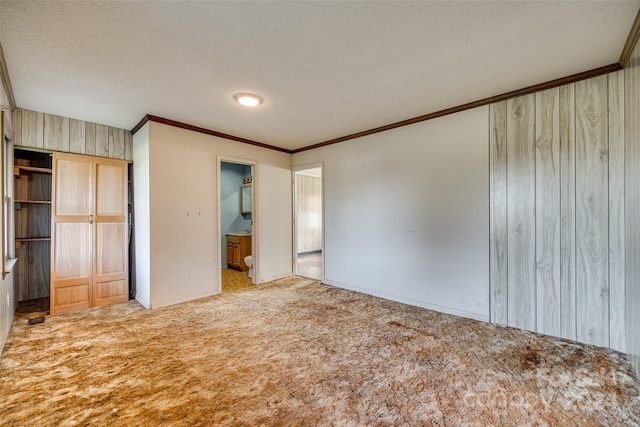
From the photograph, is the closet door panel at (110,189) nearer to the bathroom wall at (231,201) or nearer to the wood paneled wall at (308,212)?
the bathroom wall at (231,201)

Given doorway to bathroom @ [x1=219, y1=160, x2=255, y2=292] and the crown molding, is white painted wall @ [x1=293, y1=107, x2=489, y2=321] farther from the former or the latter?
doorway to bathroom @ [x1=219, y1=160, x2=255, y2=292]

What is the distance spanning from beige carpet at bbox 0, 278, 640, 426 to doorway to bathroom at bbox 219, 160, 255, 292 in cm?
249

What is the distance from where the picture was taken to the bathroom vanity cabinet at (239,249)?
5.64 m

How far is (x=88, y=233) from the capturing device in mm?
3518

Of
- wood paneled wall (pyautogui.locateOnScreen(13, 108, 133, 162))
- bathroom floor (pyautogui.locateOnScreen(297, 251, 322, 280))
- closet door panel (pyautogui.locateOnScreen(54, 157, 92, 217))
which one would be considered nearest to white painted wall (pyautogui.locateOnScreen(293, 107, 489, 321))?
bathroom floor (pyautogui.locateOnScreen(297, 251, 322, 280))

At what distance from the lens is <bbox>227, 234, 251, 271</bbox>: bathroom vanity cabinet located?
18.5ft

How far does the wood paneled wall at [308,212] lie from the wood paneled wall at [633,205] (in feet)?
21.2

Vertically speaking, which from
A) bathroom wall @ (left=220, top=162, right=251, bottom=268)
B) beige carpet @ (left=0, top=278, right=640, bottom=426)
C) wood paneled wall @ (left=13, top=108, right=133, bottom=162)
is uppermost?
wood paneled wall @ (left=13, top=108, right=133, bottom=162)

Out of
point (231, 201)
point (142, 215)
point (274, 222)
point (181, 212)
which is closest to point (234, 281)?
point (274, 222)

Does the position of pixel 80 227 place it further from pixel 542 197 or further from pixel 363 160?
pixel 542 197

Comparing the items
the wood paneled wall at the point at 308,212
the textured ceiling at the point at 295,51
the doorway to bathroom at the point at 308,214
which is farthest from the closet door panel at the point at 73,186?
the wood paneled wall at the point at 308,212

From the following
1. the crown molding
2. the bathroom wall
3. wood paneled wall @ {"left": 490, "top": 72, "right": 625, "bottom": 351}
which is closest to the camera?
the crown molding

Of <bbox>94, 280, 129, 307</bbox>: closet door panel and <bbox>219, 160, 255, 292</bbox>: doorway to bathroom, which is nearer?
<bbox>94, 280, 129, 307</bbox>: closet door panel

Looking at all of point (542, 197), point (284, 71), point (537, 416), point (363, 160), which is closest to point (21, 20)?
point (284, 71)
